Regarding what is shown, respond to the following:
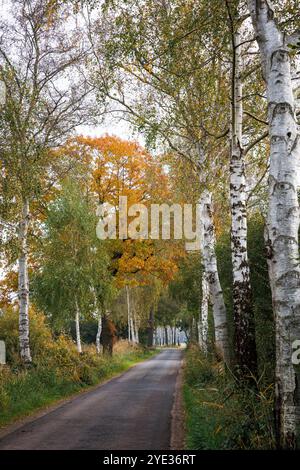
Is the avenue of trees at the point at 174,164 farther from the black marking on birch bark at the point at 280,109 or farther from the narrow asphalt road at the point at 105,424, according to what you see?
the narrow asphalt road at the point at 105,424

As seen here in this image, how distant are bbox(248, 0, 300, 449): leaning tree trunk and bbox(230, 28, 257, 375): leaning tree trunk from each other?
10.6ft

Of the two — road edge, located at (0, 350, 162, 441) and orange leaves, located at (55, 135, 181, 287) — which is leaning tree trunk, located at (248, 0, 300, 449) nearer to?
road edge, located at (0, 350, 162, 441)

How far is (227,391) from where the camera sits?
9.91 m

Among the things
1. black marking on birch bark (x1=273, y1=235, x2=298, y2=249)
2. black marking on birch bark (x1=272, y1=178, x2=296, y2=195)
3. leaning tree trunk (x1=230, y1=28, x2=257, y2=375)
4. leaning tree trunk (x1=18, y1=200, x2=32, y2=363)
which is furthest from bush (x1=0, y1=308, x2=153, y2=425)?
black marking on birch bark (x1=272, y1=178, x2=296, y2=195)

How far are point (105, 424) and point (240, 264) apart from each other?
4965 mm

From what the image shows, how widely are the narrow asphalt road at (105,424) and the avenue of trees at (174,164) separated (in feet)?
7.46

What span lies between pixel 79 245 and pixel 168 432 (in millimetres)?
14470

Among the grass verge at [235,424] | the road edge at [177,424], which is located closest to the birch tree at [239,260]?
the grass verge at [235,424]

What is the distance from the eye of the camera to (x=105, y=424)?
11.2m

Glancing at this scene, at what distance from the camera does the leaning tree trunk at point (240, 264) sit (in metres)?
10.6

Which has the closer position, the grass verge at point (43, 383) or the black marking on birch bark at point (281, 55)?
the black marking on birch bark at point (281, 55)

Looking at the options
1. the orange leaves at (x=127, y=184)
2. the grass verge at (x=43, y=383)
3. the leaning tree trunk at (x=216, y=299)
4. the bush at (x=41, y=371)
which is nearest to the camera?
the grass verge at (x=43, y=383)

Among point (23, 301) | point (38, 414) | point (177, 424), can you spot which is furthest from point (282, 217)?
point (23, 301)
